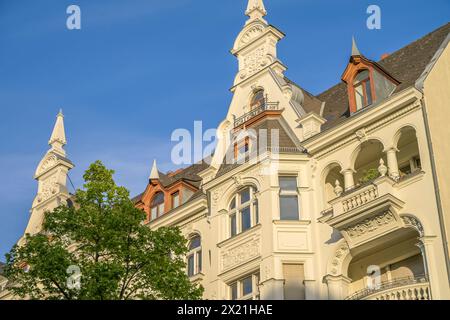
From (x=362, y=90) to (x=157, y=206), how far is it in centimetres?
1139

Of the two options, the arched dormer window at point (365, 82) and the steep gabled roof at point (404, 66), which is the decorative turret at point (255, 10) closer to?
the steep gabled roof at point (404, 66)

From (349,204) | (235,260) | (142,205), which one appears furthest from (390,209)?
(142,205)

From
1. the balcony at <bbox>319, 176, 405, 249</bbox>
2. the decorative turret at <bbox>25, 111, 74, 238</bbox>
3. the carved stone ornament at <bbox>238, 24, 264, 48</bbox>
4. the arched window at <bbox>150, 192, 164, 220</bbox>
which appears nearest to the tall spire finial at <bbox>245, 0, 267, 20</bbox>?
the carved stone ornament at <bbox>238, 24, 264, 48</bbox>

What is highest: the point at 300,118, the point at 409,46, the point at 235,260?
the point at 409,46

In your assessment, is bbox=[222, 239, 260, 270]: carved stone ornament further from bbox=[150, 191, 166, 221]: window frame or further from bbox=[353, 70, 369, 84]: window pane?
bbox=[353, 70, 369, 84]: window pane

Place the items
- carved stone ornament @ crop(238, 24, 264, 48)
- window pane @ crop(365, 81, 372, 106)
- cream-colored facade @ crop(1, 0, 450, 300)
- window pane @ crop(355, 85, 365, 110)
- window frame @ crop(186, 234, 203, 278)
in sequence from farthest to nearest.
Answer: carved stone ornament @ crop(238, 24, 264, 48)
window frame @ crop(186, 234, 203, 278)
window pane @ crop(355, 85, 365, 110)
window pane @ crop(365, 81, 372, 106)
cream-colored facade @ crop(1, 0, 450, 300)

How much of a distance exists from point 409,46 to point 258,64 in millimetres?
6451

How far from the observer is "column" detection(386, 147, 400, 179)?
96.1 ft

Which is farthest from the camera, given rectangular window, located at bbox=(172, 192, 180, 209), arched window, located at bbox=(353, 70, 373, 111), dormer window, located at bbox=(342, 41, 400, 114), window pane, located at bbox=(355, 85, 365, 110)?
rectangular window, located at bbox=(172, 192, 180, 209)

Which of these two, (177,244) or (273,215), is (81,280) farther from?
(273,215)

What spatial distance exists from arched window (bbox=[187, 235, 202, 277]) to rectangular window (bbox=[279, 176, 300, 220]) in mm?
4716

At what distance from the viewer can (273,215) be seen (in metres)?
31.4

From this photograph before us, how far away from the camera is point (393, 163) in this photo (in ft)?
96.7

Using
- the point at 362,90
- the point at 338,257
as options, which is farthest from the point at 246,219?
the point at 362,90
